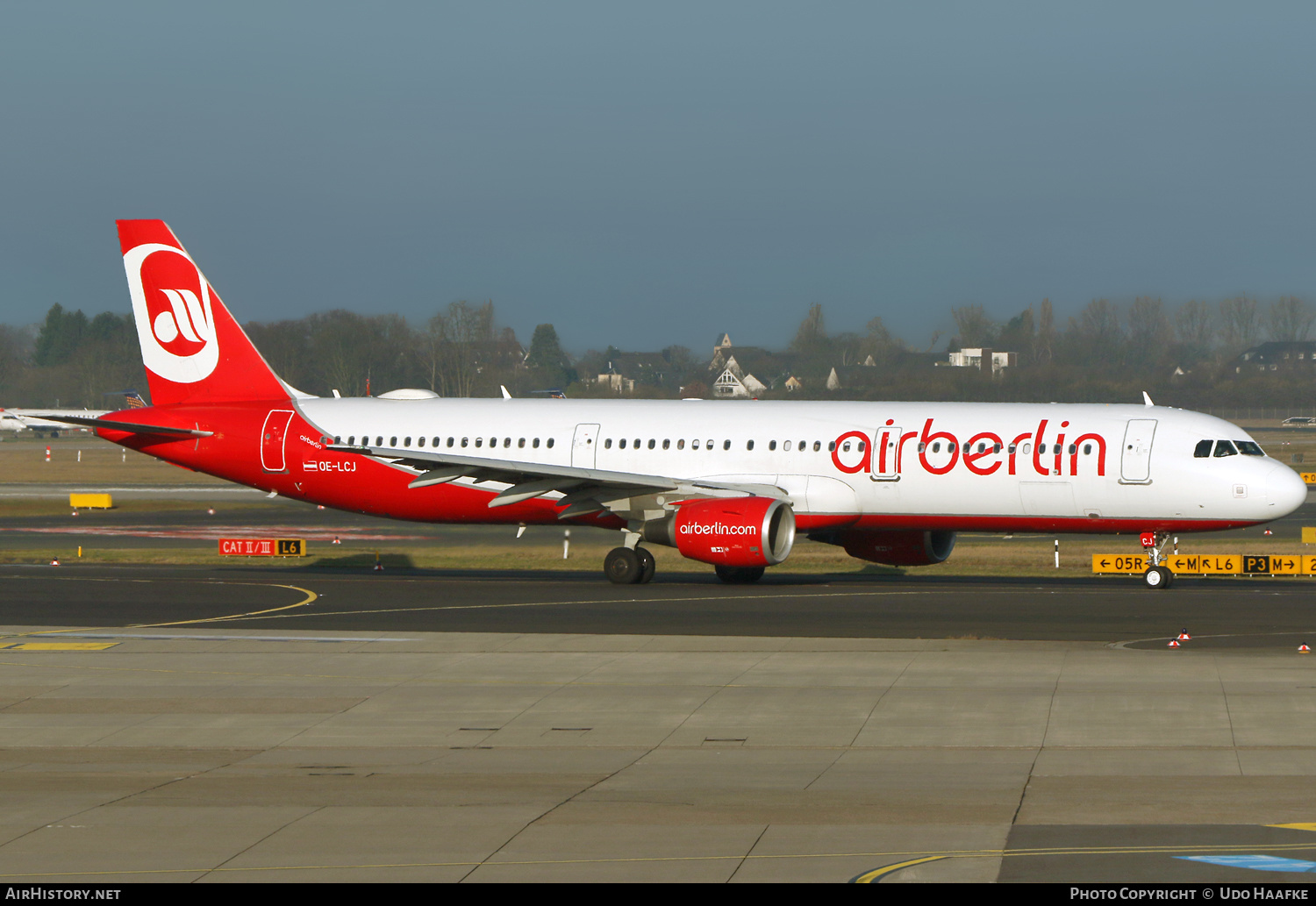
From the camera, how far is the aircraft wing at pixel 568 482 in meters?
31.3

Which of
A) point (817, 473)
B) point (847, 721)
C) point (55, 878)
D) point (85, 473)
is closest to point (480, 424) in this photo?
point (817, 473)

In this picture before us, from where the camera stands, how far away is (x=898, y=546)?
32688 millimetres

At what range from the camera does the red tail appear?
36000mm

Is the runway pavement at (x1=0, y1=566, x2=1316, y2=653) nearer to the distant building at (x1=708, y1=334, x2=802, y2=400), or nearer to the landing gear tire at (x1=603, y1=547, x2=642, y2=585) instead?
the landing gear tire at (x1=603, y1=547, x2=642, y2=585)

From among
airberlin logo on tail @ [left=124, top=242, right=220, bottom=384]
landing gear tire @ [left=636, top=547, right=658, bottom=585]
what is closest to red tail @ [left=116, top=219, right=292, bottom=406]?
airberlin logo on tail @ [left=124, top=242, right=220, bottom=384]

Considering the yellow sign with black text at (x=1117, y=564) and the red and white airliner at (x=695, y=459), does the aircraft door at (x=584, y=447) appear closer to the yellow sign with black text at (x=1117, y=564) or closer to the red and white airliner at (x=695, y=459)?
the red and white airliner at (x=695, y=459)

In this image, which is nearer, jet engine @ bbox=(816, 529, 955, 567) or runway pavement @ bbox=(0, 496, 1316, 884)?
runway pavement @ bbox=(0, 496, 1316, 884)

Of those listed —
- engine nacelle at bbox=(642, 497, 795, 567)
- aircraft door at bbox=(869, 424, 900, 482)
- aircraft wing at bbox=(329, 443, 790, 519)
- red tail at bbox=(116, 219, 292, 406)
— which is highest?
red tail at bbox=(116, 219, 292, 406)

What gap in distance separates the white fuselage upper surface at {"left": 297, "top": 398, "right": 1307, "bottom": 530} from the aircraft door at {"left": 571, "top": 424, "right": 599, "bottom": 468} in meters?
0.03

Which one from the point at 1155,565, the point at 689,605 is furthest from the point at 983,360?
the point at 689,605

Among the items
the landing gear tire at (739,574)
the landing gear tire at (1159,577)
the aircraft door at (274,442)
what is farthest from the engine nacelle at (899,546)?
the aircraft door at (274,442)

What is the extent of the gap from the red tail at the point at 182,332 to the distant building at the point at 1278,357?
54.0 metres

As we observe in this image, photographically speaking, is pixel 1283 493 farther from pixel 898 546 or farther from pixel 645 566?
pixel 645 566

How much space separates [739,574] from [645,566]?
84.4 inches
